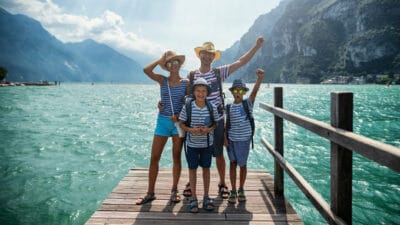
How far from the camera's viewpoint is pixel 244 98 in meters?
5.08

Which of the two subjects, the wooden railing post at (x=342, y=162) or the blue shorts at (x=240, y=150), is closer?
the wooden railing post at (x=342, y=162)

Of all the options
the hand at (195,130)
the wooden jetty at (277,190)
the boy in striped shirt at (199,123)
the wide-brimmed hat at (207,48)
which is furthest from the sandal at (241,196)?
the wide-brimmed hat at (207,48)

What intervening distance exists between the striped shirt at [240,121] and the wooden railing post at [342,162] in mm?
1961

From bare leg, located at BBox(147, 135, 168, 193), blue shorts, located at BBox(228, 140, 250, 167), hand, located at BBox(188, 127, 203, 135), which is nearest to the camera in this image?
hand, located at BBox(188, 127, 203, 135)

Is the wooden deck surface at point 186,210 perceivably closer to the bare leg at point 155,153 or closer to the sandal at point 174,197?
the sandal at point 174,197

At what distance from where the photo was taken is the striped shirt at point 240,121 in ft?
16.5

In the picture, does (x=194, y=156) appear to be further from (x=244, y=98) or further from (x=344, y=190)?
(x=344, y=190)

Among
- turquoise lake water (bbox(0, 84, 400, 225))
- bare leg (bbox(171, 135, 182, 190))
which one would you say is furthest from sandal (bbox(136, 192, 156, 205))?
turquoise lake water (bbox(0, 84, 400, 225))

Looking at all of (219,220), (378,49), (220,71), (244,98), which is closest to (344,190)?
(219,220)

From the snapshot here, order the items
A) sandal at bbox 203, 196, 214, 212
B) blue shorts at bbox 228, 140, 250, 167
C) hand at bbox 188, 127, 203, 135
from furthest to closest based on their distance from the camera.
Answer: blue shorts at bbox 228, 140, 250, 167 < sandal at bbox 203, 196, 214, 212 < hand at bbox 188, 127, 203, 135

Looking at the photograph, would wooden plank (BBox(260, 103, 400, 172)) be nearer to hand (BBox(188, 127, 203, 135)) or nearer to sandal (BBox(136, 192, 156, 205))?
hand (BBox(188, 127, 203, 135))

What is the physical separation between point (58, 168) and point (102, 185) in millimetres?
3253

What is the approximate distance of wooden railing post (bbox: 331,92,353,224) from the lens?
3000 mm

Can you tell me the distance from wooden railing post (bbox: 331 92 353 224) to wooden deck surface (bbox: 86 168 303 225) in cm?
147
